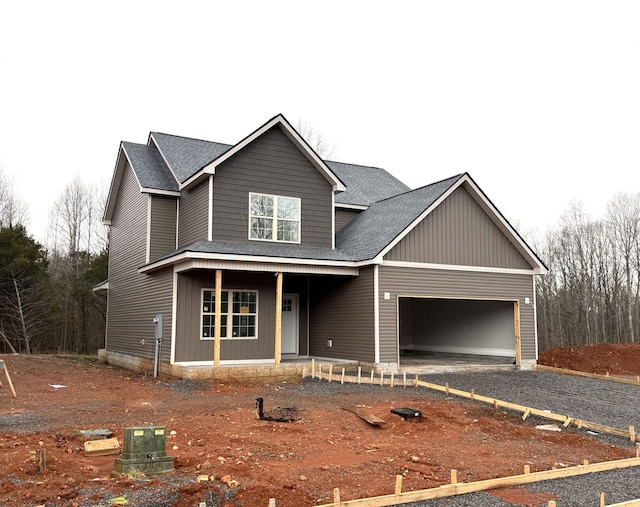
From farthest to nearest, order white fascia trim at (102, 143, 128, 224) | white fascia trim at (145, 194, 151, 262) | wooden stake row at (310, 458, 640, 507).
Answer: white fascia trim at (102, 143, 128, 224)
white fascia trim at (145, 194, 151, 262)
wooden stake row at (310, 458, 640, 507)

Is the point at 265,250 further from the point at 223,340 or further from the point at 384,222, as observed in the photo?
the point at 384,222

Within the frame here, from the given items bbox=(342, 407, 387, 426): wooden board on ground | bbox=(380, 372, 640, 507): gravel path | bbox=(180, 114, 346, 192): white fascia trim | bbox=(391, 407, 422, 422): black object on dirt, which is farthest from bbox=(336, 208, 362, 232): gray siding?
bbox=(391, 407, 422, 422): black object on dirt

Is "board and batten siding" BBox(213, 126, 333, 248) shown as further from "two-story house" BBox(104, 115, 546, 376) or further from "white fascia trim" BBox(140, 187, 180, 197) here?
"white fascia trim" BBox(140, 187, 180, 197)

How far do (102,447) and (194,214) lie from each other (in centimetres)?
1049

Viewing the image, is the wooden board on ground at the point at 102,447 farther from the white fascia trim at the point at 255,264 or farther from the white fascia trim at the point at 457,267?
the white fascia trim at the point at 457,267

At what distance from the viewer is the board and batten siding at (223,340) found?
15383 mm

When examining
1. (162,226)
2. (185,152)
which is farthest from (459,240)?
(185,152)

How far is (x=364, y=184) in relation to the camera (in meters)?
23.5

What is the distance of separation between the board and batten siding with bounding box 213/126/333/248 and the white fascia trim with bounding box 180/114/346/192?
0.20m

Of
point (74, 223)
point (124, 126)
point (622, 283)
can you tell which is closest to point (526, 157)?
point (622, 283)

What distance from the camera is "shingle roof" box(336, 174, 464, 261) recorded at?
54.2ft

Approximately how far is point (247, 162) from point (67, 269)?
27158mm

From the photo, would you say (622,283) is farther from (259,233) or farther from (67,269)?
(67,269)

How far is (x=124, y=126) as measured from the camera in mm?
47781
